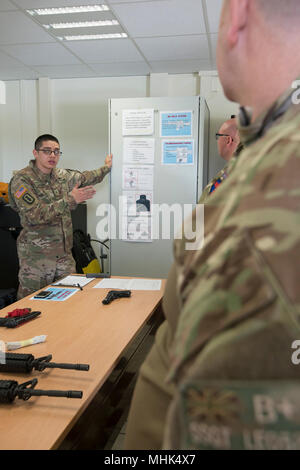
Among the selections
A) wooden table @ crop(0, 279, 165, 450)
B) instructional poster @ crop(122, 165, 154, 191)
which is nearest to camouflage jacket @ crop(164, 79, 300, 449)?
wooden table @ crop(0, 279, 165, 450)

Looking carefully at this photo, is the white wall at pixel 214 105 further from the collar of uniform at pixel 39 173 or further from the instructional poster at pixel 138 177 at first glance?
the collar of uniform at pixel 39 173

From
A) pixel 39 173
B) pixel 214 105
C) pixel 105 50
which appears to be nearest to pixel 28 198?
pixel 39 173

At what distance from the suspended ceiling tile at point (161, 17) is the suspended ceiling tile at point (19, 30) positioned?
782 mm

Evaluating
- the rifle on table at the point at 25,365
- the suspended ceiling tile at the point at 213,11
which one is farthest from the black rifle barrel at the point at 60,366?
the suspended ceiling tile at the point at 213,11

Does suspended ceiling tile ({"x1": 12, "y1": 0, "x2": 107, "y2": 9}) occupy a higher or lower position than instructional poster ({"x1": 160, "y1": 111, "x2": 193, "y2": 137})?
higher

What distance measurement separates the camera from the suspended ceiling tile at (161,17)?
105 inches

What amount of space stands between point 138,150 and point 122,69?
4.26 ft

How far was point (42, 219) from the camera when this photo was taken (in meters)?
2.76

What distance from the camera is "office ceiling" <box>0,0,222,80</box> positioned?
2.73 metres

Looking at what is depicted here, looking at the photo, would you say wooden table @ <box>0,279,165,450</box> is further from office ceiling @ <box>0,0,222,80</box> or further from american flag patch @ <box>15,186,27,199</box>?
office ceiling @ <box>0,0,222,80</box>

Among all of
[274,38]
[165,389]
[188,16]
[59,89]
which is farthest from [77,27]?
[165,389]

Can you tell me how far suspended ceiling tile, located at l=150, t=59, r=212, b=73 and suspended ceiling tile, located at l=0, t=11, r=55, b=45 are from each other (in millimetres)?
1187

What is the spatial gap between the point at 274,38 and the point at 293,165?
0.21m
